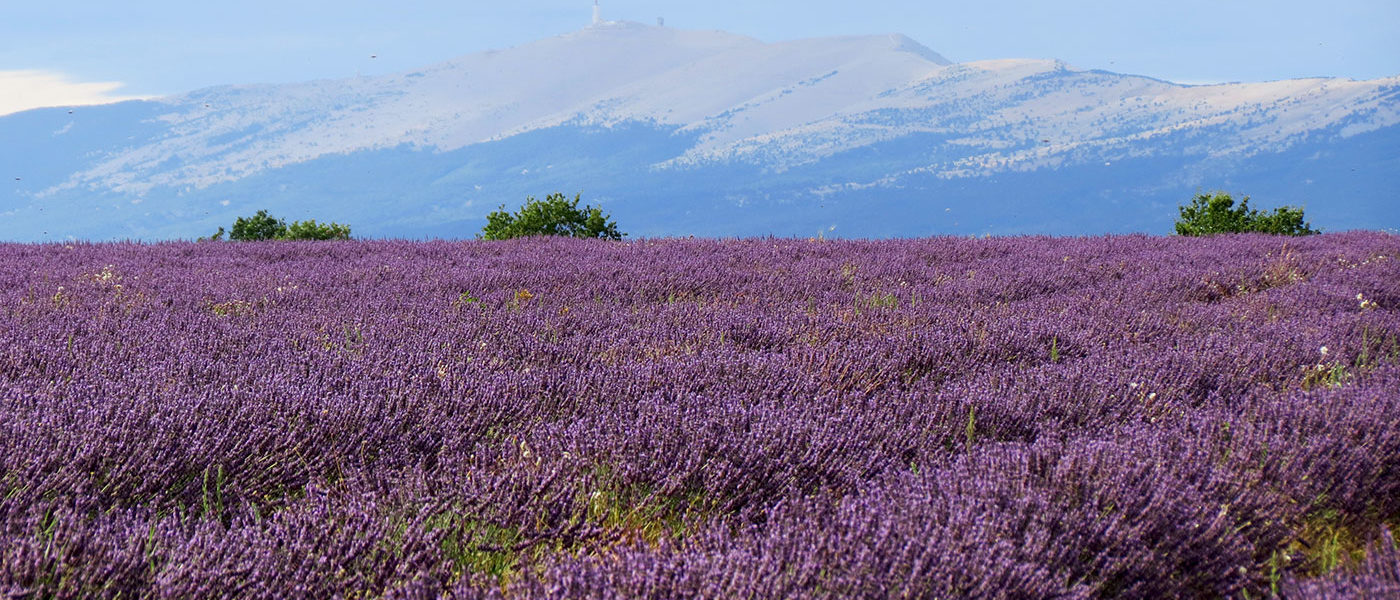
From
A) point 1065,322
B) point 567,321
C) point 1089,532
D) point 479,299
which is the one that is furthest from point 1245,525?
point 479,299

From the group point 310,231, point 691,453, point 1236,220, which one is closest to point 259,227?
point 310,231

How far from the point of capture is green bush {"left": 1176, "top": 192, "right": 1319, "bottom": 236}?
15.5 m

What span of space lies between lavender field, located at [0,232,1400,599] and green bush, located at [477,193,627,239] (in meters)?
8.16

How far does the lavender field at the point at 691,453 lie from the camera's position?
1438 millimetres

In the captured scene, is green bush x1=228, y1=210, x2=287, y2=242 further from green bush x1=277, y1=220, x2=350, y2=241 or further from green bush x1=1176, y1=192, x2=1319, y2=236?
green bush x1=1176, y1=192, x2=1319, y2=236

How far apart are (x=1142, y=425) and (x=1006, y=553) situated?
1.04 meters

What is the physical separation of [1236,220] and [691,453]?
16.2m

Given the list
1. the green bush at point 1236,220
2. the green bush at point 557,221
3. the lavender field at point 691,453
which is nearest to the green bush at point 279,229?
the green bush at point 557,221

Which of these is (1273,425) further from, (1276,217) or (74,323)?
(1276,217)

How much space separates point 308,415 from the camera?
2.19 m

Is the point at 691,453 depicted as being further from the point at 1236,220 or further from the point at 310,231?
the point at 1236,220

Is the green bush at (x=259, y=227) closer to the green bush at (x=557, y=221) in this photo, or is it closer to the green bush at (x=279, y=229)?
the green bush at (x=279, y=229)

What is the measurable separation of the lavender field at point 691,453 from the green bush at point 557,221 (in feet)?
26.8

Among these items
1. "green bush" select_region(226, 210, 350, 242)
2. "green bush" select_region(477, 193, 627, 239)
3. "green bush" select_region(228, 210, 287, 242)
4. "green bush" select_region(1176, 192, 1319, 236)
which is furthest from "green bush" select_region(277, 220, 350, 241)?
"green bush" select_region(1176, 192, 1319, 236)
